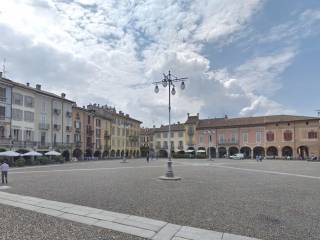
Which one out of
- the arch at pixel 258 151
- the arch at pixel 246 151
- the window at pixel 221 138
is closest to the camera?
the arch at pixel 258 151

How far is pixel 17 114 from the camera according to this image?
1645 inches

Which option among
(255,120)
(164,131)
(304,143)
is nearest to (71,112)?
(164,131)

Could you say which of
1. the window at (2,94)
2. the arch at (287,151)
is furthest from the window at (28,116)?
the arch at (287,151)

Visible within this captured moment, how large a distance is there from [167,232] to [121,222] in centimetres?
146

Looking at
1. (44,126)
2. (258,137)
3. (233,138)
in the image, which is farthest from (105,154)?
(258,137)

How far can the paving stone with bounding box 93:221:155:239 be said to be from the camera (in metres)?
6.84

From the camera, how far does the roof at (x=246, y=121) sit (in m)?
64.5

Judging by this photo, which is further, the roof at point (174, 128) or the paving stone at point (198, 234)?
the roof at point (174, 128)

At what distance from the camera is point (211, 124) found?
78.0 m

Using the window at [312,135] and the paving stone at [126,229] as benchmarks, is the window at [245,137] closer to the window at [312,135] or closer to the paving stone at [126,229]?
the window at [312,135]

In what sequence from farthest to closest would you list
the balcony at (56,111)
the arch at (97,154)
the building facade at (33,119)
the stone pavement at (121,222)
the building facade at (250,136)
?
the arch at (97,154) → the building facade at (250,136) → the balcony at (56,111) → the building facade at (33,119) → the stone pavement at (121,222)

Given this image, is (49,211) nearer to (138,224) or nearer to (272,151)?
(138,224)

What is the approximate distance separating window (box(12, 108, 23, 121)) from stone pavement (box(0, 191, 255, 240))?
34.5 m

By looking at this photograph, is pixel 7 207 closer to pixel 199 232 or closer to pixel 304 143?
pixel 199 232
